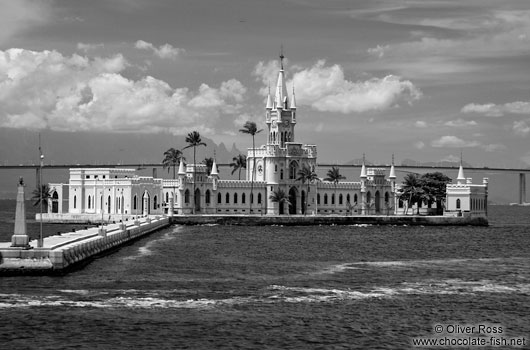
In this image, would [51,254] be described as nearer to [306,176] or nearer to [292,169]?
[306,176]

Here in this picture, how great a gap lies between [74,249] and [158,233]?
4945 centimetres

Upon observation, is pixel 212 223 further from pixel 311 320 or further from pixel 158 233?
pixel 311 320

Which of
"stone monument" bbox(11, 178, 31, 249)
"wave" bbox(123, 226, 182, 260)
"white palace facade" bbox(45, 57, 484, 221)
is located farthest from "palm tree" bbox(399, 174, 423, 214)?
"stone monument" bbox(11, 178, 31, 249)

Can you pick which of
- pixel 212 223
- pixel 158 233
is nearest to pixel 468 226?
pixel 212 223

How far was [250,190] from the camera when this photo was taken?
143 meters

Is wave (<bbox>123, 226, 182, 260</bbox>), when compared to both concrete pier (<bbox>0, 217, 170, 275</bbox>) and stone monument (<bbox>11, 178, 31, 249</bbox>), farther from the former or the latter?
stone monument (<bbox>11, 178, 31, 249</bbox>)

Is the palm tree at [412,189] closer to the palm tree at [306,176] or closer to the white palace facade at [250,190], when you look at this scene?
the white palace facade at [250,190]

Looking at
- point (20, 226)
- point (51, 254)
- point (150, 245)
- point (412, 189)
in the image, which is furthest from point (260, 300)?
point (412, 189)

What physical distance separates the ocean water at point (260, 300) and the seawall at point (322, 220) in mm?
54878

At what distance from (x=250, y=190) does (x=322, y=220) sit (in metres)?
12.0

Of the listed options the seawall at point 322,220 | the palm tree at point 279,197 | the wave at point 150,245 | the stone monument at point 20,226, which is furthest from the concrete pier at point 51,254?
the palm tree at point 279,197

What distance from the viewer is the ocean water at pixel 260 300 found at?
121 feet

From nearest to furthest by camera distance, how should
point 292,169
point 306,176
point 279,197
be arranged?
1. point 279,197
2. point 306,176
3. point 292,169

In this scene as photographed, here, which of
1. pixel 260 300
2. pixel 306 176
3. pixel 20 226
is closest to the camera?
pixel 260 300
